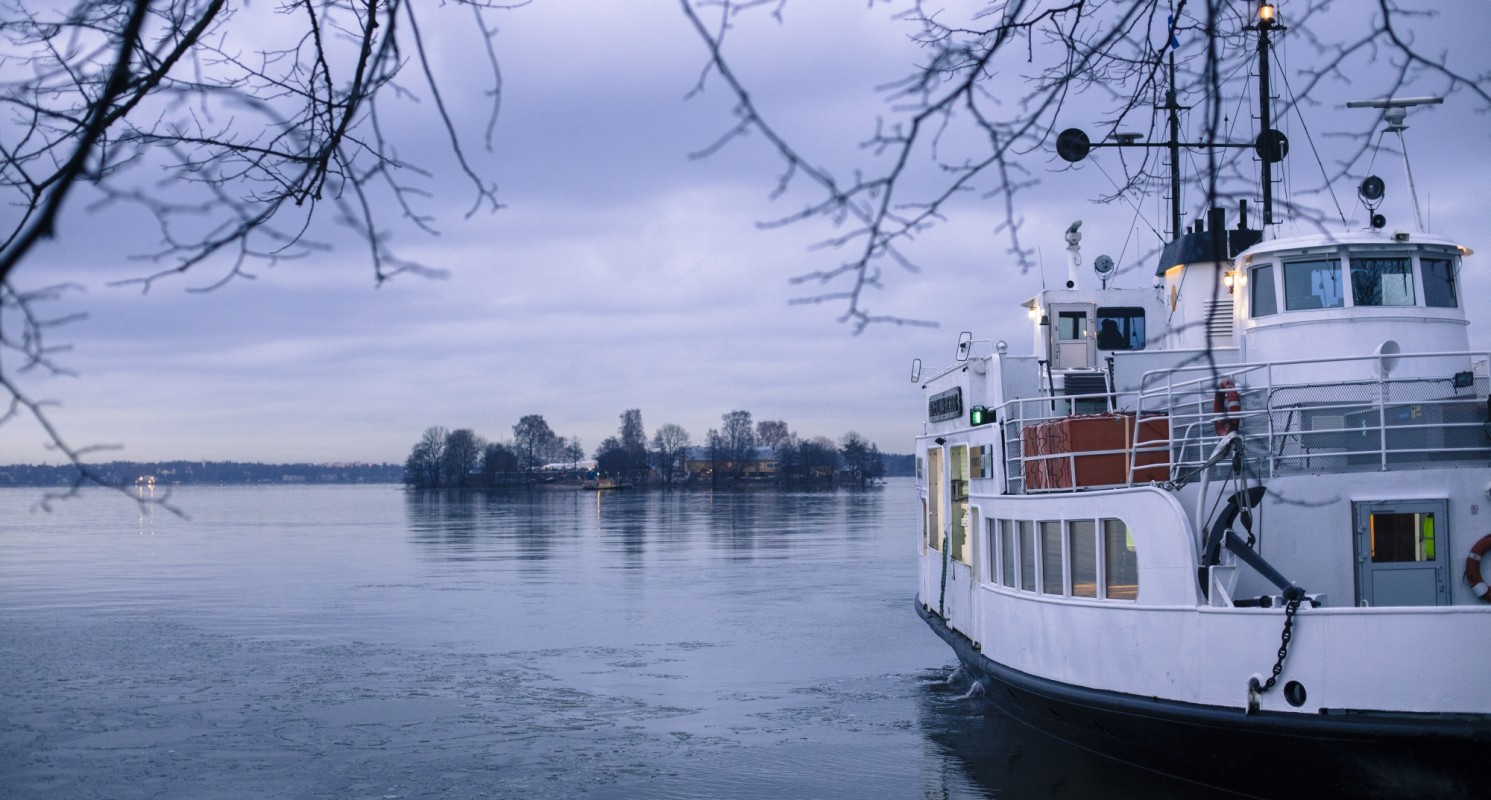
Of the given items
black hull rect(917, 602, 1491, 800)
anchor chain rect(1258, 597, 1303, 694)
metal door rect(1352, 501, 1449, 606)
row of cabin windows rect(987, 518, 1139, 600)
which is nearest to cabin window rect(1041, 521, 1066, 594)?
row of cabin windows rect(987, 518, 1139, 600)

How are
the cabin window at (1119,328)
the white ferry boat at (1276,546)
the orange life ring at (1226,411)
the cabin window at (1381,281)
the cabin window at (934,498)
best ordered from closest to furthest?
the white ferry boat at (1276,546) < the orange life ring at (1226,411) < the cabin window at (1381,281) < the cabin window at (1119,328) < the cabin window at (934,498)

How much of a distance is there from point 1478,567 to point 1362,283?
12.8 ft

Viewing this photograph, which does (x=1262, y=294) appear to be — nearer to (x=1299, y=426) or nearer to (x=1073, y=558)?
(x=1299, y=426)

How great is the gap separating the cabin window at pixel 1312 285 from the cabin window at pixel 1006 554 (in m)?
3.93

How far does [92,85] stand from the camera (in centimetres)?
384

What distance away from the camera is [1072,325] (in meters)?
18.8

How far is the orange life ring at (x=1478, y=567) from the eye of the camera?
11.1m

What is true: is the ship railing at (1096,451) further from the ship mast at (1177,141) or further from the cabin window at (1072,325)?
the cabin window at (1072,325)

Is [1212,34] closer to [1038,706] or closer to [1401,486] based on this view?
[1401,486]

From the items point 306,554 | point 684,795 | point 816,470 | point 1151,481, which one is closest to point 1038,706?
point 1151,481

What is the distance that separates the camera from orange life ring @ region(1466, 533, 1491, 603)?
36.6 feet

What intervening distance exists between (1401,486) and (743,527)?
2285 inches

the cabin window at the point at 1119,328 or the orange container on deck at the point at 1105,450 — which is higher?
the cabin window at the point at 1119,328

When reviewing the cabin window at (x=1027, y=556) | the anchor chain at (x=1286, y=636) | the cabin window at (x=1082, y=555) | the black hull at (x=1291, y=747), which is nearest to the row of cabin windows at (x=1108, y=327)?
the cabin window at (x=1027, y=556)
